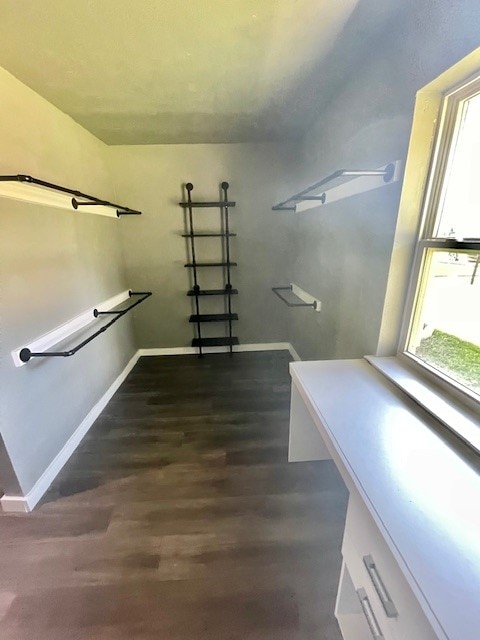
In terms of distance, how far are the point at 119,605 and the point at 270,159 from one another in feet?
11.1

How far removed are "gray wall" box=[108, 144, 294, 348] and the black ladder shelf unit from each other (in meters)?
0.07

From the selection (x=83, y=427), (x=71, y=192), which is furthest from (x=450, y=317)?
(x=83, y=427)

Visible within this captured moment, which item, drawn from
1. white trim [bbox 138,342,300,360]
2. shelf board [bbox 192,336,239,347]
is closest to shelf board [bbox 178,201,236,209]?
shelf board [bbox 192,336,239,347]

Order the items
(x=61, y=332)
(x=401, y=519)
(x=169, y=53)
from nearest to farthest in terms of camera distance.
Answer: (x=401, y=519), (x=169, y=53), (x=61, y=332)

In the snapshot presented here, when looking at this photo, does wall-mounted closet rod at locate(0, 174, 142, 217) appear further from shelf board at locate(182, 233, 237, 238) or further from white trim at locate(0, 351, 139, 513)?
white trim at locate(0, 351, 139, 513)

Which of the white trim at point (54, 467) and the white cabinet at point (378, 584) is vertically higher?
the white cabinet at point (378, 584)

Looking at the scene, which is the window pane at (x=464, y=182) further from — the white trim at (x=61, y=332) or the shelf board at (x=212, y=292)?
the shelf board at (x=212, y=292)

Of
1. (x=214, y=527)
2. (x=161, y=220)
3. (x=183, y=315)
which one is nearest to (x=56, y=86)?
(x=161, y=220)

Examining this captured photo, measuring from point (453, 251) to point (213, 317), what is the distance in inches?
97.9

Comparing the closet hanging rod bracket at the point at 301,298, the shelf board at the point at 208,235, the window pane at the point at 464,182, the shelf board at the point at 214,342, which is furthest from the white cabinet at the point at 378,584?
the shelf board at the point at 208,235

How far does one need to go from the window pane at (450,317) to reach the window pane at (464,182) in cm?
10

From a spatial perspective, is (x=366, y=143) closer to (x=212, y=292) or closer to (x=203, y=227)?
(x=203, y=227)

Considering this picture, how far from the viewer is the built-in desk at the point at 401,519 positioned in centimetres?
59

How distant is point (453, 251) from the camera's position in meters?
1.17
